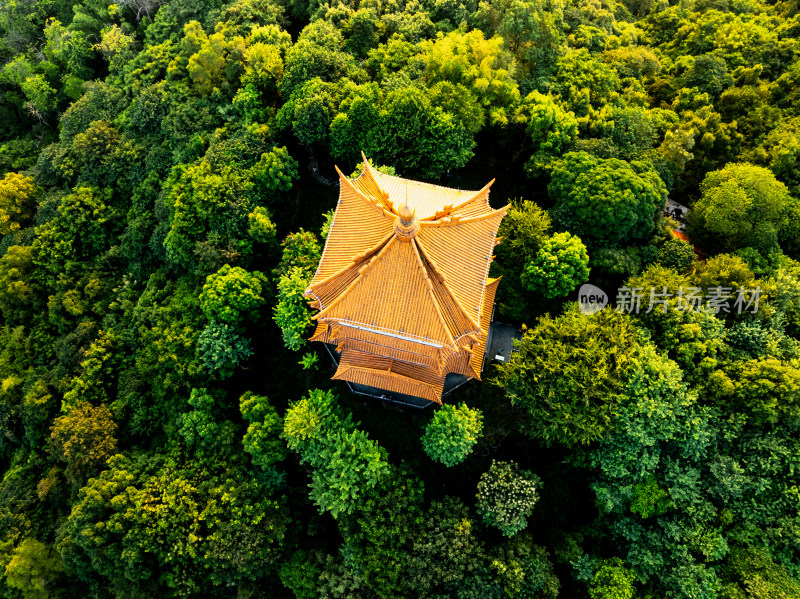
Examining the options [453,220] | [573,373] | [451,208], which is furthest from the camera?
[573,373]

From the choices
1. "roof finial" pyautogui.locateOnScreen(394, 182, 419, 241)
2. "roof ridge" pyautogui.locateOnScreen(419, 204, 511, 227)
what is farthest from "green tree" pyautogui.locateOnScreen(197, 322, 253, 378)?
"roof ridge" pyautogui.locateOnScreen(419, 204, 511, 227)

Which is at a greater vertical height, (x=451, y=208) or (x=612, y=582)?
(x=451, y=208)

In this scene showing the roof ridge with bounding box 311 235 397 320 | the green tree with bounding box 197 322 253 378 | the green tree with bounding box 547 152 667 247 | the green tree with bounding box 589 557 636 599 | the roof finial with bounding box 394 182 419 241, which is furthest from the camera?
the green tree with bounding box 197 322 253 378

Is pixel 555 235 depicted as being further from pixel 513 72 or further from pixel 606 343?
pixel 513 72

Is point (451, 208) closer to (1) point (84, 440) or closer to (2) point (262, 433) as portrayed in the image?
(2) point (262, 433)

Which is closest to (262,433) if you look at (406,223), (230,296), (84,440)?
(230,296)

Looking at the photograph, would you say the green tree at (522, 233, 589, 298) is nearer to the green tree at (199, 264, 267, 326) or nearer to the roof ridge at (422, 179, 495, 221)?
the roof ridge at (422, 179, 495, 221)

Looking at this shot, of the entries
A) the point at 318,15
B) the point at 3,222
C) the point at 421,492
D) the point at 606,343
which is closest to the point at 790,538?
the point at 606,343
